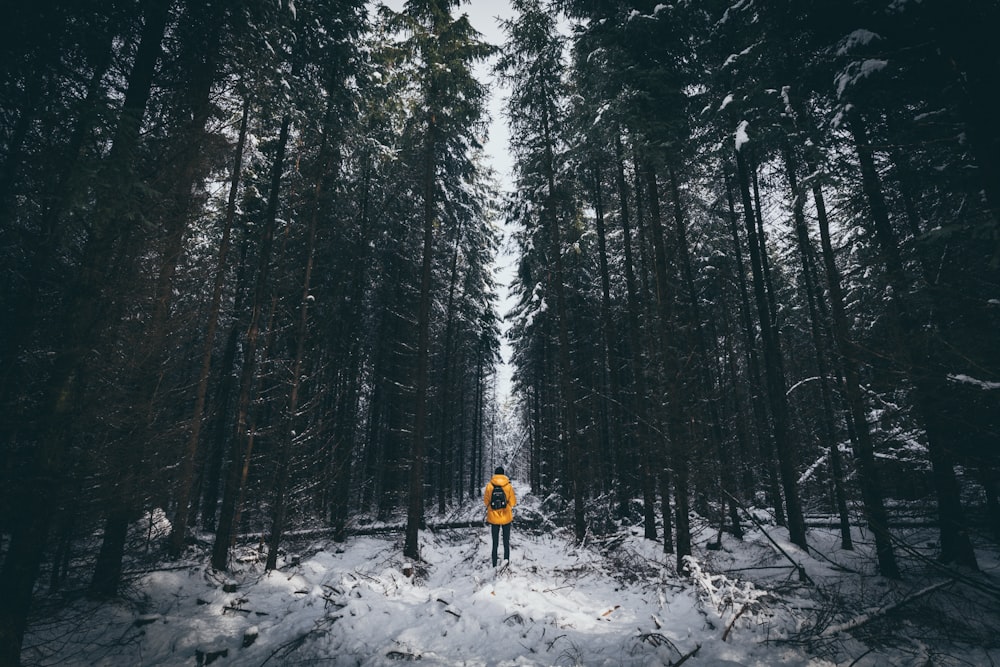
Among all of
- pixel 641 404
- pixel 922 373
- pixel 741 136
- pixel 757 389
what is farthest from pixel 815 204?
pixel 757 389

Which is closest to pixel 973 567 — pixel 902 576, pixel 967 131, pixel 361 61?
pixel 902 576

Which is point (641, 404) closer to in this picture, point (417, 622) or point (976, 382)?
point (976, 382)

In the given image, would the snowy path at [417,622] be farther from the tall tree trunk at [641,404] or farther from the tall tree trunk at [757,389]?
the tall tree trunk at [757,389]

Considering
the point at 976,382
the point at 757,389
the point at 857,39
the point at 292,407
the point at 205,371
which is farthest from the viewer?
the point at 757,389

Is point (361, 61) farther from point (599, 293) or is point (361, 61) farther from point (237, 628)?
point (599, 293)

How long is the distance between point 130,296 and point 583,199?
14.8m

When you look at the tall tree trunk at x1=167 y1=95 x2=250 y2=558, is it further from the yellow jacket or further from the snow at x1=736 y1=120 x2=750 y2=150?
the snow at x1=736 y1=120 x2=750 y2=150

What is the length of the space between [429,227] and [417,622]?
396 inches

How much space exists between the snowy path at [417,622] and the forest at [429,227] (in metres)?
1.07

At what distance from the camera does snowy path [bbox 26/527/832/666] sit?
16.9 ft

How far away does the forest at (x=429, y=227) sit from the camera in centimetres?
474

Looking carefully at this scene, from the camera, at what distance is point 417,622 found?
6371 mm

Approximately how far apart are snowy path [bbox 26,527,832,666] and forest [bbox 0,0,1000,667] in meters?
1.07

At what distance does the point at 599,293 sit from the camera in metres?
20.7
